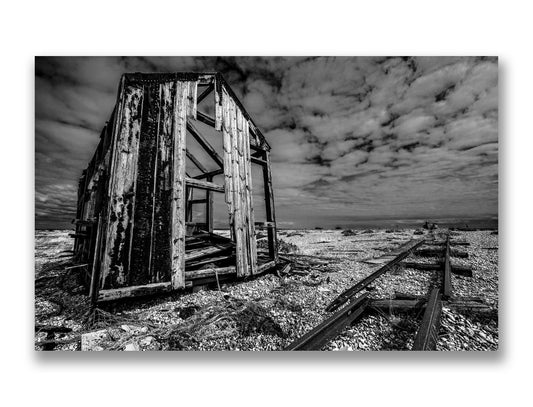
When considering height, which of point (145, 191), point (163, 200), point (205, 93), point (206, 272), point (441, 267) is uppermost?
point (205, 93)

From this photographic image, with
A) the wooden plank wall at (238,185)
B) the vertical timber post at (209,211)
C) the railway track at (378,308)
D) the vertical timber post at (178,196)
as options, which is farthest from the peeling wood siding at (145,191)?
the vertical timber post at (209,211)

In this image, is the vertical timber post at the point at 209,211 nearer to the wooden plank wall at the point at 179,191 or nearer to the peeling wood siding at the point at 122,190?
the wooden plank wall at the point at 179,191

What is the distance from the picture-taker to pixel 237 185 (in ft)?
17.1

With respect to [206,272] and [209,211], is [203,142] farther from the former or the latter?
[209,211]

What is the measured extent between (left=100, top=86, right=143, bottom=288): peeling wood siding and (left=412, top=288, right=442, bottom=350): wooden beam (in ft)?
13.3

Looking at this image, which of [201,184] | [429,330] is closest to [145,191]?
[201,184]

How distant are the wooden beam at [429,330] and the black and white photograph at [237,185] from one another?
2 centimetres

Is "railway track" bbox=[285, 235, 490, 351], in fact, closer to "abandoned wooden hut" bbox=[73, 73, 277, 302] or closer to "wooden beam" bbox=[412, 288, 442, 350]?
"wooden beam" bbox=[412, 288, 442, 350]

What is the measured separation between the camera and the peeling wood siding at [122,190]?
10.9 feet

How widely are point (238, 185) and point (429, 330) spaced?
13.7 ft

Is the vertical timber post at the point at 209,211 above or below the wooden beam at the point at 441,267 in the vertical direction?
above

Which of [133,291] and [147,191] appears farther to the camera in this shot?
[147,191]
